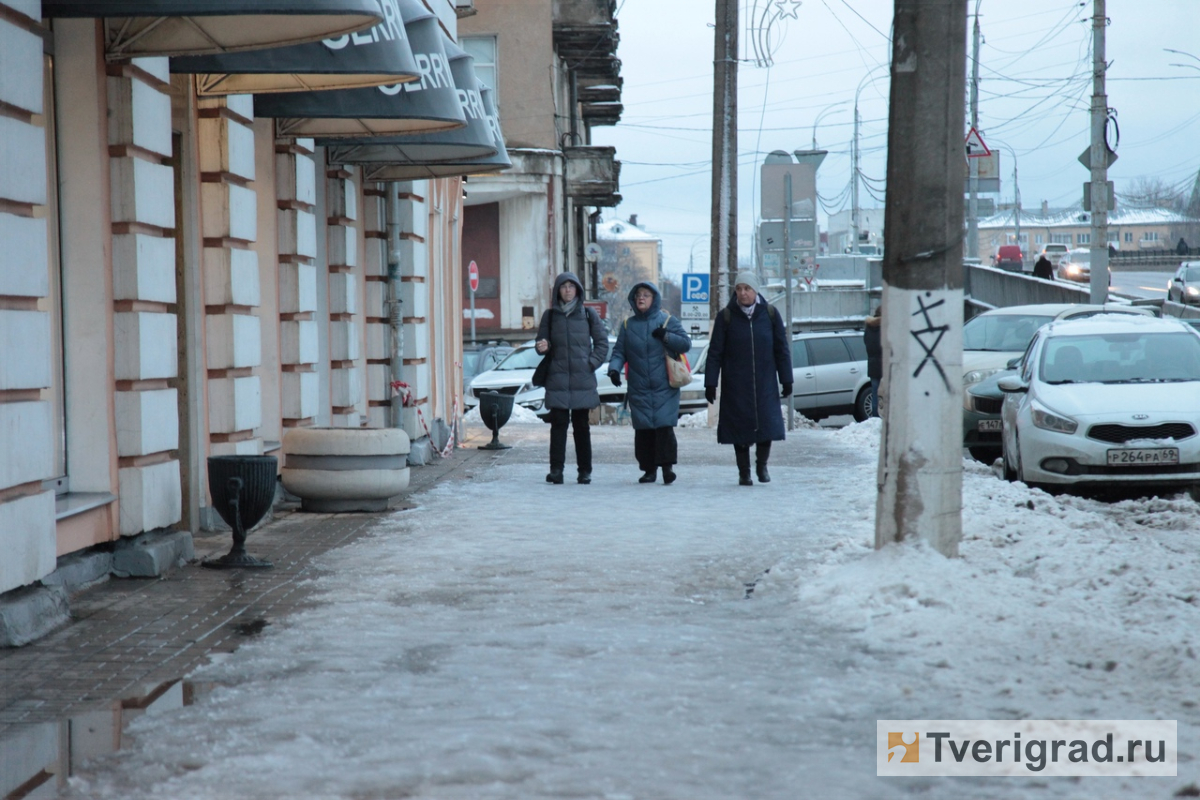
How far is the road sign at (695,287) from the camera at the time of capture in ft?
93.1

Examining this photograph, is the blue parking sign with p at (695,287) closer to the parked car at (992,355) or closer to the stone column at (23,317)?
the parked car at (992,355)

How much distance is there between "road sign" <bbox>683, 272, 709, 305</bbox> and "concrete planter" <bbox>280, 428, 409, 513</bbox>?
59.3ft

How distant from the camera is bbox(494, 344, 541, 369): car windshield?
25.0m

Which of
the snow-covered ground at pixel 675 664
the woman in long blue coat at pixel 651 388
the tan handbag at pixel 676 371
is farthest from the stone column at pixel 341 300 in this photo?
the snow-covered ground at pixel 675 664

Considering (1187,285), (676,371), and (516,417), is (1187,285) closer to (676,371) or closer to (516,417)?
(516,417)

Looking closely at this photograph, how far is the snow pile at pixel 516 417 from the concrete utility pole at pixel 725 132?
Result: 12.4 feet

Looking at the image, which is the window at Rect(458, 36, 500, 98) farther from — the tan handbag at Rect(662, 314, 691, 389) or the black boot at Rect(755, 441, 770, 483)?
the black boot at Rect(755, 441, 770, 483)

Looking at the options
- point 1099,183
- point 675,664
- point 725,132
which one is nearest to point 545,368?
point 675,664

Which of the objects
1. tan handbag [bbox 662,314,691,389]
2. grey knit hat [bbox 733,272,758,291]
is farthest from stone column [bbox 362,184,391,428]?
grey knit hat [bbox 733,272,758,291]

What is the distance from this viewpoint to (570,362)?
496 inches

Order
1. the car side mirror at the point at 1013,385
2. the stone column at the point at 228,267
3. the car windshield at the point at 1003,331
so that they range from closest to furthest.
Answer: the stone column at the point at 228,267
the car side mirror at the point at 1013,385
the car windshield at the point at 1003,331

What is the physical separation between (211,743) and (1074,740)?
2.80 metres

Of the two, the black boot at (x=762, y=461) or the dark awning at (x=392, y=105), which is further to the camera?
the black boot at (x=762, y=461)

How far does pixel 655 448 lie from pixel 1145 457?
4.13 metres
